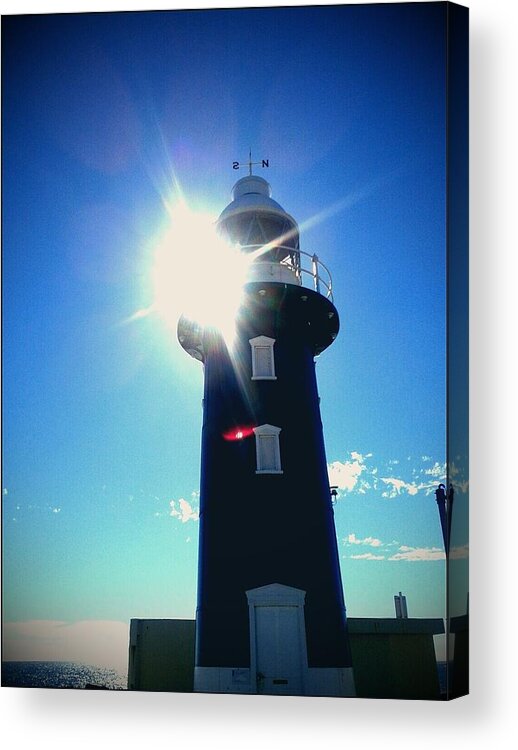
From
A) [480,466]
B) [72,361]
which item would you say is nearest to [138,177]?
[72,361]

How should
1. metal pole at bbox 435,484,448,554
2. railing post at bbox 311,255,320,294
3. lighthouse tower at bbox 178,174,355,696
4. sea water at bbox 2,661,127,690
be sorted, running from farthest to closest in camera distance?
1. railing post at bbox 311,255,320,294
2. lighthouse tower at bbox 178,174,355,696
3. sea water at bbox 2,661,127,690
4. metal pole at bbox 435,484,448,554

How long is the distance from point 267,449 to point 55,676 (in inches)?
86.1

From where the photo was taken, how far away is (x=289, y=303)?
8.97 metres

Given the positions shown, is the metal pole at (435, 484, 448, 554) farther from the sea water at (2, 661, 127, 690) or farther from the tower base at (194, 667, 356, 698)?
the sea water at (2, 661, 127, 690)

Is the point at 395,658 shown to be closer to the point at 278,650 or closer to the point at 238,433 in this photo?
the point at 278,650

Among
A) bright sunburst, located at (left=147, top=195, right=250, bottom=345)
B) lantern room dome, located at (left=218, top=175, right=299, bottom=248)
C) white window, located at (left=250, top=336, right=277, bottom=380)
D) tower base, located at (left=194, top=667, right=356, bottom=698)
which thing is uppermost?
lantern room dome, located at (left=218, top=175, right=299, bottom=248)

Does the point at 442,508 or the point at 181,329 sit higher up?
the point at 181,329

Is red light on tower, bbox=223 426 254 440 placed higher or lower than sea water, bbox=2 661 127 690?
higher

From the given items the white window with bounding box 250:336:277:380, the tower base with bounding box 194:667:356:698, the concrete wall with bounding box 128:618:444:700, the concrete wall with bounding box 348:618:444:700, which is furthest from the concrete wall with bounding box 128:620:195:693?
the white window with bounding box 250:336:277:380

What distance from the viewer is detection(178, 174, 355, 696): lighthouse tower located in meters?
8.12

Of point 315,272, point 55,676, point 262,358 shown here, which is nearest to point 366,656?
point 55,676

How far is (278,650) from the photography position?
8.09m

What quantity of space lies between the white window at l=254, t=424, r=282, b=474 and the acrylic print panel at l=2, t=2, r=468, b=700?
0.12 meters

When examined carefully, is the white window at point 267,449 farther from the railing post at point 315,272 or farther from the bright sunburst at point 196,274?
the railing post at point 315,272
